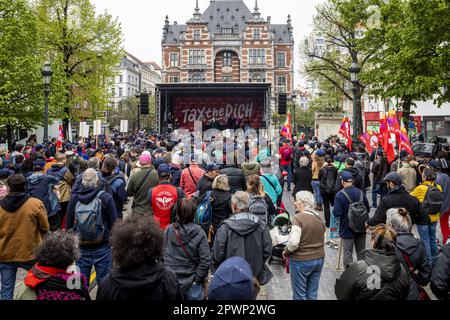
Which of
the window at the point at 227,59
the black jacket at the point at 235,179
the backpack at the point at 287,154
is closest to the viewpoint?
the black jacket at the point at 235,179

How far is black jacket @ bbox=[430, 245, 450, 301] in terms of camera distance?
11.7 feet

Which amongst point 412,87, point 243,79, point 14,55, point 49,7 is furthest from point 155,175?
point 243,79

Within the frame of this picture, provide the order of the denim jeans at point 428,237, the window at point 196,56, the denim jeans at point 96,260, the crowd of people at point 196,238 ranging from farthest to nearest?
the window at point 196,56 → the denim jeans at point 428,237 → the denim jeans at point 96,260 → the crowd of people at point 196,238

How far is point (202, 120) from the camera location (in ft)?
109

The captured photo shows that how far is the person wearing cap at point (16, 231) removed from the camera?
16.2 feet

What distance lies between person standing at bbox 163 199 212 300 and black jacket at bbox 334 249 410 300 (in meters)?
1.37

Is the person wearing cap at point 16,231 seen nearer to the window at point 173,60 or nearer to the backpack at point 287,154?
the backpack at point 287,154

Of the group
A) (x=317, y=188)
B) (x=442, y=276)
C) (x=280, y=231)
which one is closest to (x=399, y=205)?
(x=280, y=231)

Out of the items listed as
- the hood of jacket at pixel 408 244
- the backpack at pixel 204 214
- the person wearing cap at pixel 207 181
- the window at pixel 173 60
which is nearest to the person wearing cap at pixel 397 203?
the hood of jacket at pixel 408 244

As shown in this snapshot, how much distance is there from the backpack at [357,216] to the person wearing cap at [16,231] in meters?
4.16

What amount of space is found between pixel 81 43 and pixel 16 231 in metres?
26.6

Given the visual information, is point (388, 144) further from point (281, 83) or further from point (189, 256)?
point (281, 83)

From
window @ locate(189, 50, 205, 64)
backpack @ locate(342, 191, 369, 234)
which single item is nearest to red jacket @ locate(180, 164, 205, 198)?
backpack @ locate(342, 191, 369, 234)
